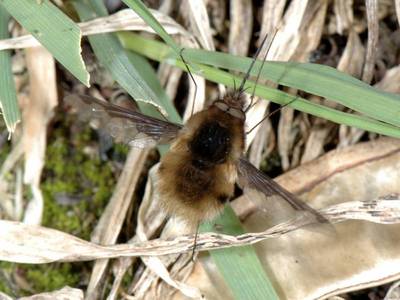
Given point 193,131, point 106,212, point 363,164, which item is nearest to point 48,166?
point 106,212

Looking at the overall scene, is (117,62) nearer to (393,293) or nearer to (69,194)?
(69,194)

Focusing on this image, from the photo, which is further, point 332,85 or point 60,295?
point 60,295

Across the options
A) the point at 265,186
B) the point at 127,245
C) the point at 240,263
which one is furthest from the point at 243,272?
the point at 127,245

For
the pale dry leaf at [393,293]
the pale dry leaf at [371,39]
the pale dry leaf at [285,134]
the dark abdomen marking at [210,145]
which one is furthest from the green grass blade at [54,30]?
the pale dry leaf at [393,293]

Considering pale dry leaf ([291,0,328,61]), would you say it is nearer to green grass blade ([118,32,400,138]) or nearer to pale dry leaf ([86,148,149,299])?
green grass blade ([118,32,400,138])

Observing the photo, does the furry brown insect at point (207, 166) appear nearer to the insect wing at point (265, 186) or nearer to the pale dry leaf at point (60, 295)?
the insect wing at point (265, 186)

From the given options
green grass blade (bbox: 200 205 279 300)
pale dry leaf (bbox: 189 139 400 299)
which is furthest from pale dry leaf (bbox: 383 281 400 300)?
green grass blade (bbox: 200 205 279 300)

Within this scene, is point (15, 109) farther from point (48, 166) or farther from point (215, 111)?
point (215, 111)
